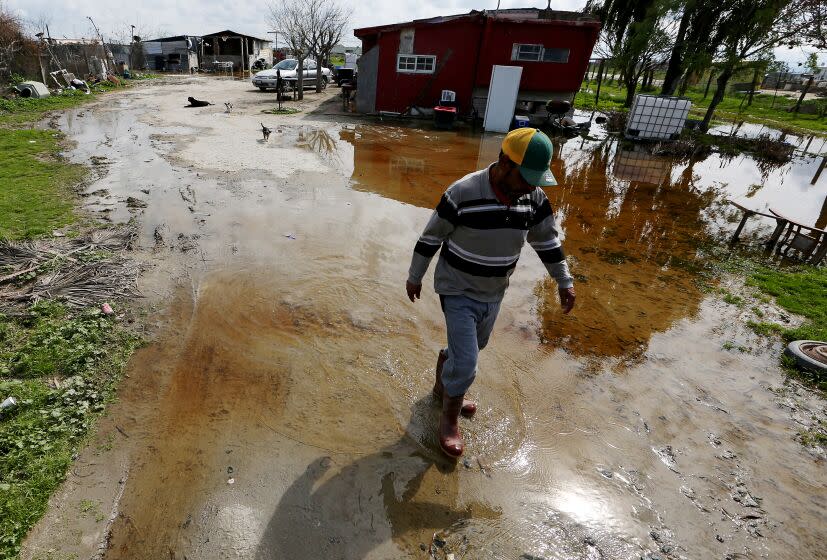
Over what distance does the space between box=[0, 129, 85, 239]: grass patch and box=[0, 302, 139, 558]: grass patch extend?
7.64 feet

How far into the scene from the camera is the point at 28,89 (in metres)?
16.1

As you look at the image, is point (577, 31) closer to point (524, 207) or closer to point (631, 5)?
point (631, 5)

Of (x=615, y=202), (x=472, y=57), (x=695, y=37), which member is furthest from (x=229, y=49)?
(x=615, y=202)

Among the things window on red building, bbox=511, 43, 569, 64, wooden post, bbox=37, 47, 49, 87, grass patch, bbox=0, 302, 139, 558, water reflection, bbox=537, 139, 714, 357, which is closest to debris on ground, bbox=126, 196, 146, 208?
grass patch, bbox=0, 302, 139, 558

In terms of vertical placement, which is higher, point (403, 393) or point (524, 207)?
point (524, 207)

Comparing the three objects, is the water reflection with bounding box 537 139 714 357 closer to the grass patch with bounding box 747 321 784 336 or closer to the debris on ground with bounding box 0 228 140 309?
the grass patch with bounding box 747 321 784 336

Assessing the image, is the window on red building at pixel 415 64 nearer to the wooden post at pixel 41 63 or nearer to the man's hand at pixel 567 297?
the wooden post at pixel 41 63

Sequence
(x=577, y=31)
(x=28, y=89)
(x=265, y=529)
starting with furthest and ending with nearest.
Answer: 1. (x=577, y=31)
2. (x=28, y=89)
3. (x=265, y=529)

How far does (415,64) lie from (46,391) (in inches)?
713

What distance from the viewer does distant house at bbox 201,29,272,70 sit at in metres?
37.6

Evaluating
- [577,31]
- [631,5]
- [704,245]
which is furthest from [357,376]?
[631,5]

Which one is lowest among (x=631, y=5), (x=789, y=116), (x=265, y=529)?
(x=265, y=529)

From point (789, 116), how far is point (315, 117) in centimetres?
3092

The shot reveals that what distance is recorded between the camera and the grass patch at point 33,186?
561 cm
